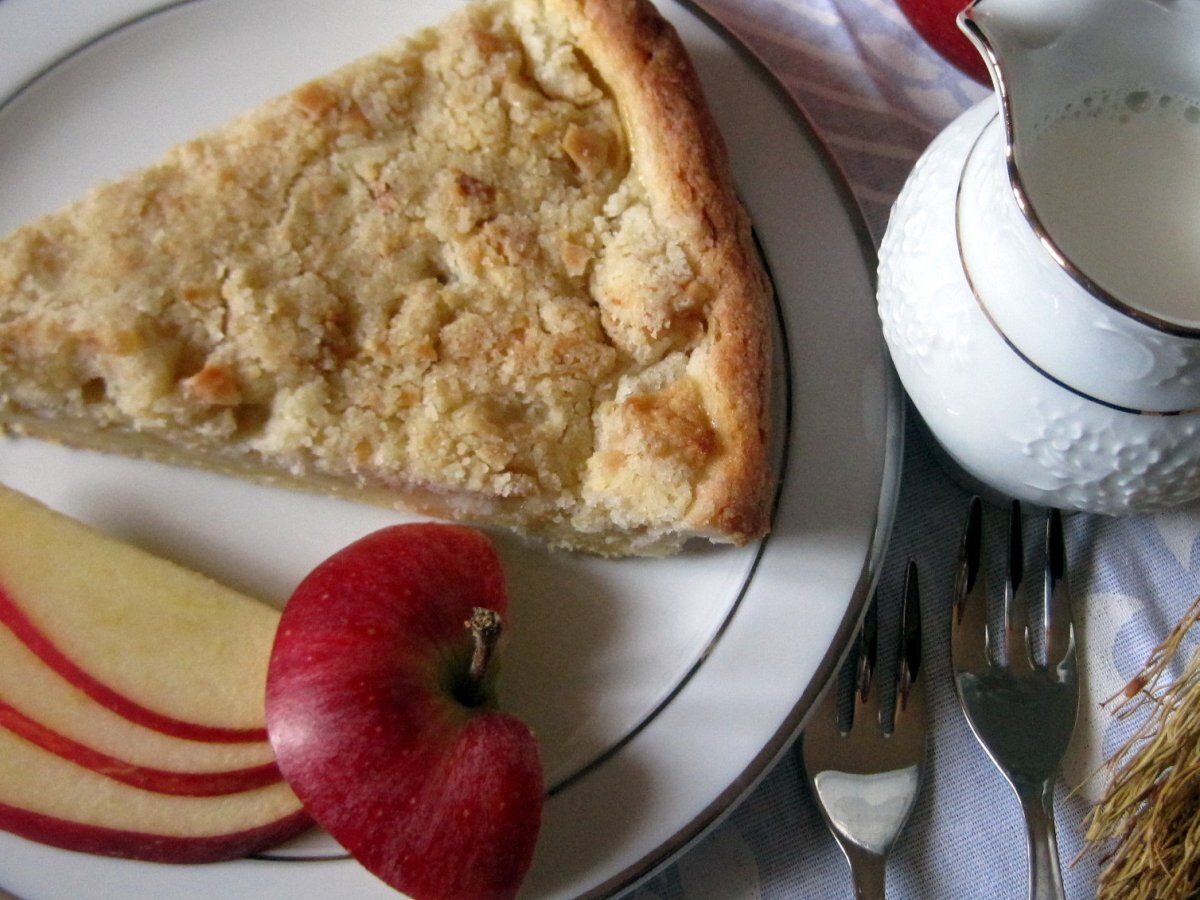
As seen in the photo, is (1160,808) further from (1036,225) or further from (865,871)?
(1036,225)

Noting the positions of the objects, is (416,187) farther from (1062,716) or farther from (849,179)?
(1062,716)

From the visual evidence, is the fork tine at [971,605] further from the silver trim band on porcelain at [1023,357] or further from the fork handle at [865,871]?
the silver trim band on porcelain at [1023,357]

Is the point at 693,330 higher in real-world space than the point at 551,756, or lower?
higher

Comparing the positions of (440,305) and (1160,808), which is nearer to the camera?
(1160,808)

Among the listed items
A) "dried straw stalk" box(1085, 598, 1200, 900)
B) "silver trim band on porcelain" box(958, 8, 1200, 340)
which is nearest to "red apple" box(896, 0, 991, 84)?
"silver trim band on porcelain" box(958, 8, 1200, 340)

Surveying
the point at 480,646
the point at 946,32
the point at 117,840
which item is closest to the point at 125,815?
the point at 117,840

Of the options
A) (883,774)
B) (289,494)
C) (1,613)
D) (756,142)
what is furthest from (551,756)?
Answer: (756,142)
